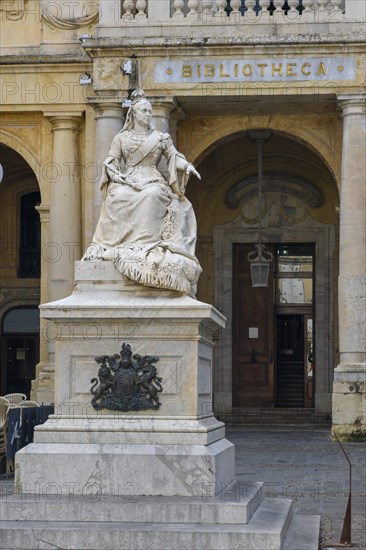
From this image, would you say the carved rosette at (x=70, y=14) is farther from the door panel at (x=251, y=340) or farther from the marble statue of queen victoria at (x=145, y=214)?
the marble statue of queen victoria at (x=145, y=214)

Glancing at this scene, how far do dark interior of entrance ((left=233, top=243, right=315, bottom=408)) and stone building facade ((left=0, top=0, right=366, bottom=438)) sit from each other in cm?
3

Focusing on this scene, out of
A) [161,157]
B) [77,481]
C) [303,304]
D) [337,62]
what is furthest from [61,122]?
[77,481]

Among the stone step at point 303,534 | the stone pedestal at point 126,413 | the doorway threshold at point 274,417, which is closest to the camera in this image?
the stone step at point 303,534

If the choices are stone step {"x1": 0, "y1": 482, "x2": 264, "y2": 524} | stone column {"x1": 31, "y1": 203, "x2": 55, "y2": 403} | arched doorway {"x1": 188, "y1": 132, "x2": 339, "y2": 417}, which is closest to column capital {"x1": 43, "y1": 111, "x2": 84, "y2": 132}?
stone column {"x1": 31, "y1": 203, "x2": 55, "y2": 403}

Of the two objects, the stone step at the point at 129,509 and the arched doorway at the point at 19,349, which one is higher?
the arched doorway at the point at 19,349

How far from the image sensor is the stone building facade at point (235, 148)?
2369 centimetres

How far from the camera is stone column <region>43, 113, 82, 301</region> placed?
25.5m

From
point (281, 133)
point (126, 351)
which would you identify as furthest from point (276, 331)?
point (126, 351)

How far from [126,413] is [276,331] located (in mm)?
19587

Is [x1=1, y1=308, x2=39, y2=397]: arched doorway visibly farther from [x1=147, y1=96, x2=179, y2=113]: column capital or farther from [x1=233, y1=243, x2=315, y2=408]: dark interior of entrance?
[x1=147, y1=96, x2=179, y2=113]: column capital

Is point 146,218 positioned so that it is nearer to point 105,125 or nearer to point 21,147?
point 105,125

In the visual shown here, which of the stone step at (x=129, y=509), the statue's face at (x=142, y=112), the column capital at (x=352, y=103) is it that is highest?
the column capital at (x=352, y=103)

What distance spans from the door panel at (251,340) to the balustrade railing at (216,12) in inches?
277

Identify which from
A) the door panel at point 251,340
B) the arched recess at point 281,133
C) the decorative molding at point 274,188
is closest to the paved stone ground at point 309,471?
the door panel at point 251,340
